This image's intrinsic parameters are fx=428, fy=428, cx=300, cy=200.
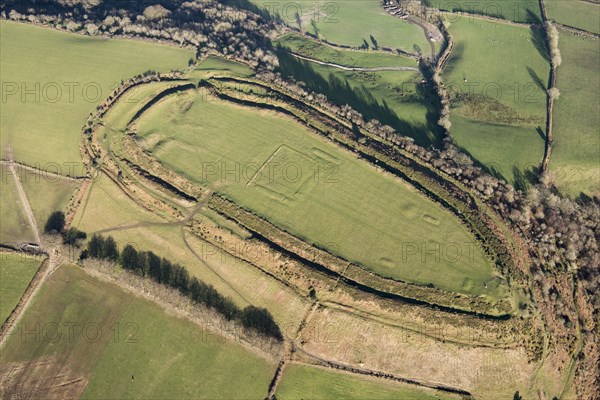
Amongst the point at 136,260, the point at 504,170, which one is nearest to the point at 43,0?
the point at 136,260

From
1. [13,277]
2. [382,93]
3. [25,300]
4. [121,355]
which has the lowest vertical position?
[121,355]

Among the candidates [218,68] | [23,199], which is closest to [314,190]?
[218,68]

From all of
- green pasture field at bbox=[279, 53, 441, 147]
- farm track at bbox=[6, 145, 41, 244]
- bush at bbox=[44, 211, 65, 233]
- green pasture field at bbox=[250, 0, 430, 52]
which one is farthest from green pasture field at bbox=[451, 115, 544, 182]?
farm track at bbox=[6, 145, 41, 244]

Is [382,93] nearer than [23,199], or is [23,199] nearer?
[23,199]

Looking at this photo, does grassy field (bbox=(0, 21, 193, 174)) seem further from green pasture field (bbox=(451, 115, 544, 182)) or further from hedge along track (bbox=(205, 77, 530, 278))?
green pasture field (bbox=(451, 115, 544, 182))

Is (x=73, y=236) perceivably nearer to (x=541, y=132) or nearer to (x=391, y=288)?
(x=391, y=288)

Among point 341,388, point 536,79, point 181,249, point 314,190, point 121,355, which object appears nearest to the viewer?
point 341,388

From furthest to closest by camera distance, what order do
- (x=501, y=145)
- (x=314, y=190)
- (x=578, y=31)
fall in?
(x=578, y=31)
(x=501, y=145)
(x=314, y=190)
